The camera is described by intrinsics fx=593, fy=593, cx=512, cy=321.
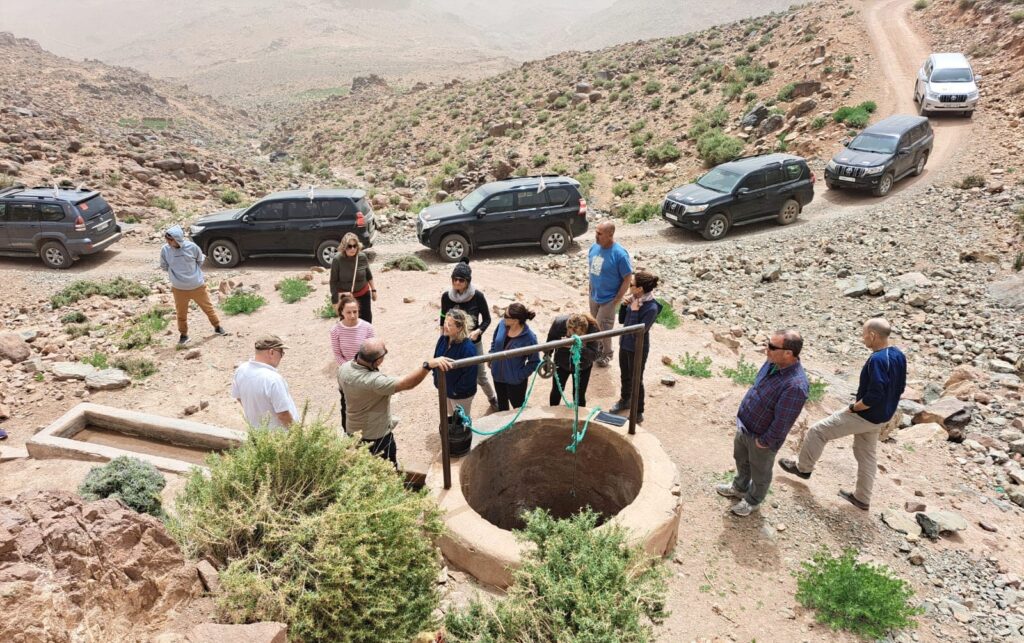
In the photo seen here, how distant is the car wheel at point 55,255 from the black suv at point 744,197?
49.1 ft

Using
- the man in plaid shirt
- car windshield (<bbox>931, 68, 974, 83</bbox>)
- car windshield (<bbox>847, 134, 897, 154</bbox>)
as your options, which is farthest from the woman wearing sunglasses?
car windshield (<bbox>931, 68, 974, 83</bbox>)

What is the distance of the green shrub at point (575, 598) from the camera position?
3.47 metres

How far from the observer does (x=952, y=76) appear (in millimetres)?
19703

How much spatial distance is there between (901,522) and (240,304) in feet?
34.3

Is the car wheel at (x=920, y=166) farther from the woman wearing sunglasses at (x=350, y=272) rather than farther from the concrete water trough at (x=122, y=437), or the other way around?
the concrete water trough at (x=122, y=437)

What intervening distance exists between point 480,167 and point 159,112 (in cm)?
3175

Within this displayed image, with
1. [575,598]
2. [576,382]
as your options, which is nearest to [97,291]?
[576,382]

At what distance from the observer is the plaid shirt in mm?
4863

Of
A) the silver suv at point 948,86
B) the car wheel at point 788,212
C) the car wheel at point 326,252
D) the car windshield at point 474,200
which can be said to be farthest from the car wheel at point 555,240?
→ the silver suv at point 948,86

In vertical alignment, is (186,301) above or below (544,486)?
above

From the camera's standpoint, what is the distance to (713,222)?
50.5 feet

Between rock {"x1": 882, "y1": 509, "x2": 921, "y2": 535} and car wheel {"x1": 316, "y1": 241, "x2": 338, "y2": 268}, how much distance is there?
39.7ft

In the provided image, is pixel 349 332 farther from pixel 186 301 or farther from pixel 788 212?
pixel 788 212

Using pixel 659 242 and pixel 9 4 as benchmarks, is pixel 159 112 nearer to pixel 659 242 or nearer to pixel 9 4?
pixel 659 242
